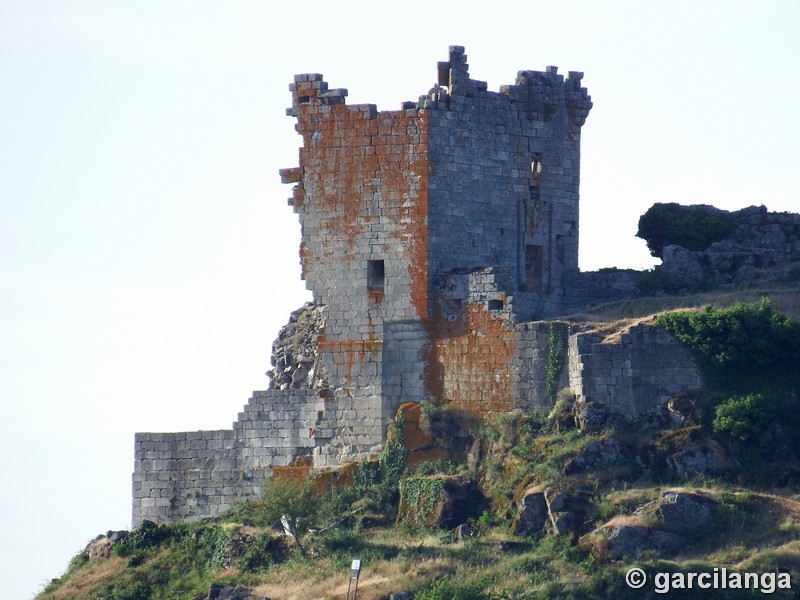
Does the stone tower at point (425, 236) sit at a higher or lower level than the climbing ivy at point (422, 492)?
higher

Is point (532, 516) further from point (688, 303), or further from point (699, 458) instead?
point (688, 303)

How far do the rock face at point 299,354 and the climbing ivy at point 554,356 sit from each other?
4.97 m

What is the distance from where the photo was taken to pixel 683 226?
5697 centimetres

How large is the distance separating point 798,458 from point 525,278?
8.27 m

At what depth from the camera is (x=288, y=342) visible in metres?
55.3

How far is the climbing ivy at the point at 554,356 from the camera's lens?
169ft

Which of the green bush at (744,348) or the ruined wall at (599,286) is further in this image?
the ruined wall at (599,286)

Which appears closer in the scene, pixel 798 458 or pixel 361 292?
pixel 798 458

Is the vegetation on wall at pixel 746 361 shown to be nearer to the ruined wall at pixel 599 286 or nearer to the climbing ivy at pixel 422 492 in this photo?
the ruined wall at pixel 599 286

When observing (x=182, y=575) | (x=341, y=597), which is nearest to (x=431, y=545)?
(x=341, y=597)

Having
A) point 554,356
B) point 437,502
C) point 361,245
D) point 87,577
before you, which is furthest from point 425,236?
point 87,577

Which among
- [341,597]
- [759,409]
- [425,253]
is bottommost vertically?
[341,597]

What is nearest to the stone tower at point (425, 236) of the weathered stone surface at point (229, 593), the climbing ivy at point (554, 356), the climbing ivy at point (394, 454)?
the climbing ivy at point (394, 454)

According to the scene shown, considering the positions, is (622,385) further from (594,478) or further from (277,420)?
(277,420)
